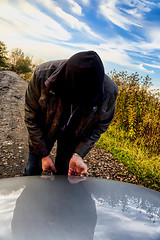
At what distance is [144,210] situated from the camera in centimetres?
90

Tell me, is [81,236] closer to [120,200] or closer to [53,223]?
[53,223]

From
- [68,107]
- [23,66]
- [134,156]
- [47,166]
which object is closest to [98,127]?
[68,107]

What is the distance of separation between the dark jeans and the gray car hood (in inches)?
27.3

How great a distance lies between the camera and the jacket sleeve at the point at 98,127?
1.59m

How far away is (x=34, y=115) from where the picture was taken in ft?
4.97

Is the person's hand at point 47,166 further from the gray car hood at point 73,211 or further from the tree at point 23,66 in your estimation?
the tree at point 23,66

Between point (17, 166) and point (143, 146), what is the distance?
2.83 meters

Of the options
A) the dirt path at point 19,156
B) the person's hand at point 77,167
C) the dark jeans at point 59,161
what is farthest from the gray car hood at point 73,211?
the dirt path at point 19,156

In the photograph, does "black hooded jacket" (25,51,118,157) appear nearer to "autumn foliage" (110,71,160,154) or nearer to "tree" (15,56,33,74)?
"autumn foliage" (110,71,160,154)

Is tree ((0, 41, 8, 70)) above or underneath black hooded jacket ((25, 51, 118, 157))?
above

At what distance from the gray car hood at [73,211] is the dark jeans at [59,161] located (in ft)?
2.27

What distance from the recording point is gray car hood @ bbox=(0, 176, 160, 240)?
675 mm

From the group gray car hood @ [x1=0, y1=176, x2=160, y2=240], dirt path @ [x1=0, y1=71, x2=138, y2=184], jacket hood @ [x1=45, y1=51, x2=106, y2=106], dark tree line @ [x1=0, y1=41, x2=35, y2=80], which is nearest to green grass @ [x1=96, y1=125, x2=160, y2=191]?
dirt path @ [x1=0, y1=71, x2=138, y2=184]

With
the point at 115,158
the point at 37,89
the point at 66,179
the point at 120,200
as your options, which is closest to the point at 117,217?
the point at 120,200
